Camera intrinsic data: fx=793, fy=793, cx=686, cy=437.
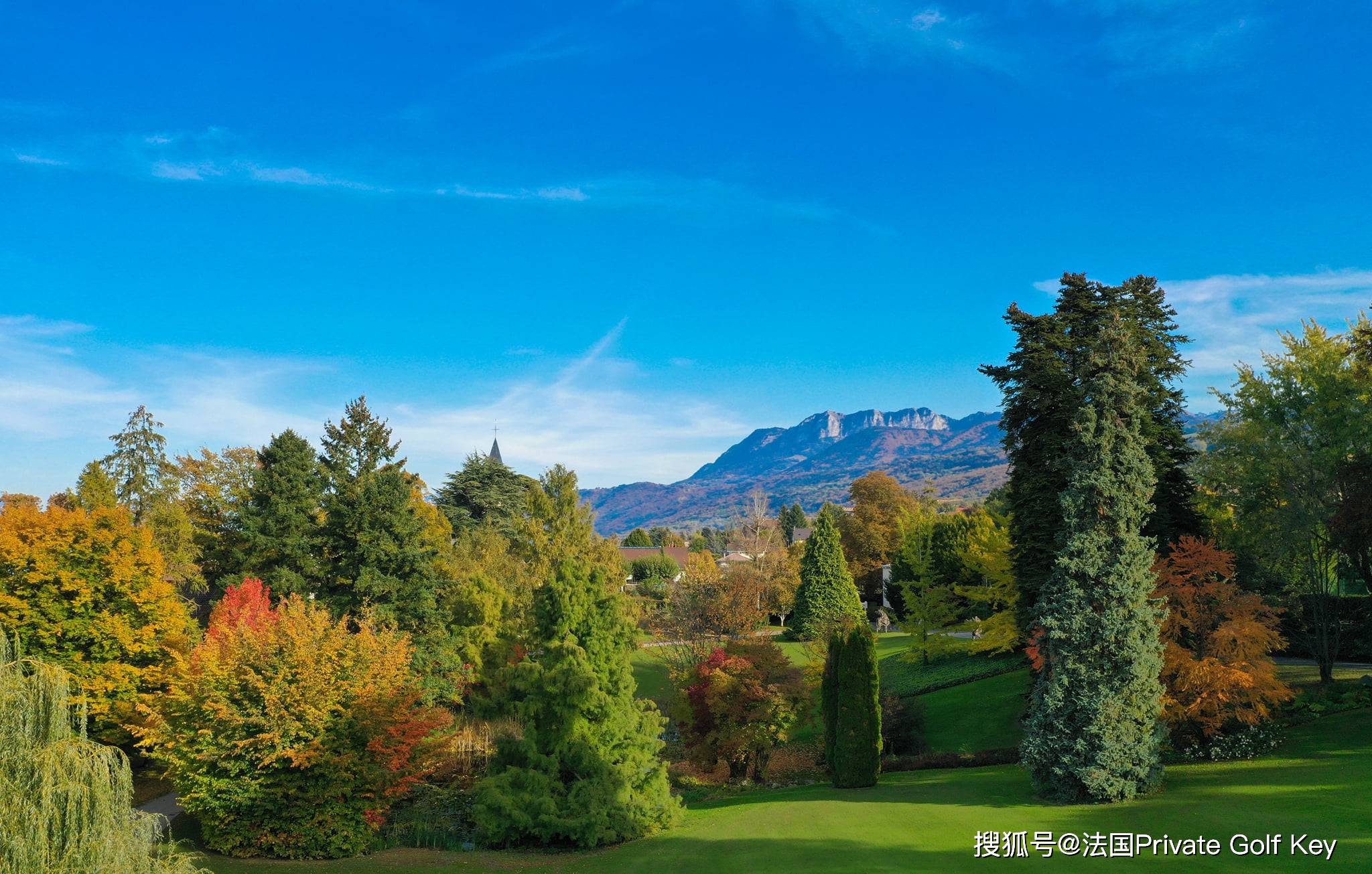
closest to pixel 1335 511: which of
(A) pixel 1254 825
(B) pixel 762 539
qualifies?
(A) pixel 1254 825

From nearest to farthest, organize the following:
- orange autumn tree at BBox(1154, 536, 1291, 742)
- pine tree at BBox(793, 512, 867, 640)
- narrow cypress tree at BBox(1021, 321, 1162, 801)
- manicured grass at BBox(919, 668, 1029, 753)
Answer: narrow cypress tree at BBox(1021, 321, 1162, 801)
orange autumn tree at BBox(1154, 536, 1291, 742)
manicured grass at BBox(919, 668, 1029, 753)
pine tree at BBox(793, 512, 867, 640)

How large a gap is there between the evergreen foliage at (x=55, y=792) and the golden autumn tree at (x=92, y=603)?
696 inches

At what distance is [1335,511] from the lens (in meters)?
23.0

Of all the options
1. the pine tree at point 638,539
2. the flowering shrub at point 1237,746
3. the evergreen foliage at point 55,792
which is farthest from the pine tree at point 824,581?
the pine tree at point 638,539

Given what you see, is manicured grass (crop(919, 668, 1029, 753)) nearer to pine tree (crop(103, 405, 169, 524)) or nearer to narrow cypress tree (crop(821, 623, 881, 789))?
narrow cypress tree (crop(821, 623, 881, 789))

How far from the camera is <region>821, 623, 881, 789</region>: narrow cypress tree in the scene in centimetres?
2217

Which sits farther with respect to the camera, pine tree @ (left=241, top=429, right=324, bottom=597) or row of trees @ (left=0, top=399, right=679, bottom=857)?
pine tree @ (left=241, top=429, right=324, bottom=597)

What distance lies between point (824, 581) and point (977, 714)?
804 inches

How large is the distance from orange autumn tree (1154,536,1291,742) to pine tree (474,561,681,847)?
1199 cm

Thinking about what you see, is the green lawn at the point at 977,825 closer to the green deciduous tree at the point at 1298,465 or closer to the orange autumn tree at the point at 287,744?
the orange autumn tree at the point at 287,744

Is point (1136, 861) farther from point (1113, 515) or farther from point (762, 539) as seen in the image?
point (762, 539)

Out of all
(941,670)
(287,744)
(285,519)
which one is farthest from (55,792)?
(941,670)

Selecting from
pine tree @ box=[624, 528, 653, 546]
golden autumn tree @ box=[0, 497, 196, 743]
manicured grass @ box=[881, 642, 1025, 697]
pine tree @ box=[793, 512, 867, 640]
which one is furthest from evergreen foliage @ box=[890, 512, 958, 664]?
pine tree @ box=[624, 528, 653, 546]

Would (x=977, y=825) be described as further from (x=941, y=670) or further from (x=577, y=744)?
(x=941, y=670)
